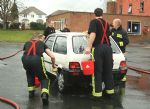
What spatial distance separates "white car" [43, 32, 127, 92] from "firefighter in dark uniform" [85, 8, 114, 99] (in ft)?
1.82

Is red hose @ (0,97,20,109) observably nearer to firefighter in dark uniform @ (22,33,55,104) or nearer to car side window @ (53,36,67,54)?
firefighter in dark uniform @ (22,33,55,104)

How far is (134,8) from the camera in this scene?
68625 mm

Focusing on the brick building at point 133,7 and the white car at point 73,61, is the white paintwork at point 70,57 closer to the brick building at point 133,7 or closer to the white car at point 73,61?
the white car at point 73,61

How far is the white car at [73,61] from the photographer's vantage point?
35.1ft

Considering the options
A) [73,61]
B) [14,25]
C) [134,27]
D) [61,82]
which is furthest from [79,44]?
[14,25]

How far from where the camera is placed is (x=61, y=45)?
11.8 m

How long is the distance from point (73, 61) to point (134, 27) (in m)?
46.2

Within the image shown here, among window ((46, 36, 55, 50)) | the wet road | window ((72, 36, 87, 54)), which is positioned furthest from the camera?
window ((46, 36, 55, 50))

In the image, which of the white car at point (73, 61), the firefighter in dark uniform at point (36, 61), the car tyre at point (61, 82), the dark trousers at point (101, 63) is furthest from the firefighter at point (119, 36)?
the firefighter in dark uniform at point (36, 61)

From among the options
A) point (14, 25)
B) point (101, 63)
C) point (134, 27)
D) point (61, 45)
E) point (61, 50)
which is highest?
point (61, 45)

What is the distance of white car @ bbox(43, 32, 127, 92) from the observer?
10.7 meters

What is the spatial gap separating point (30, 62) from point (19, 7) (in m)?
85.5

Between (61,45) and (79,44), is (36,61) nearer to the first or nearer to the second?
(79,44)

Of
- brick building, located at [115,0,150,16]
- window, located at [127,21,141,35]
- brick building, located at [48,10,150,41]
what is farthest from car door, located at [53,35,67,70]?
brick building, located at [115,0,150,16]
